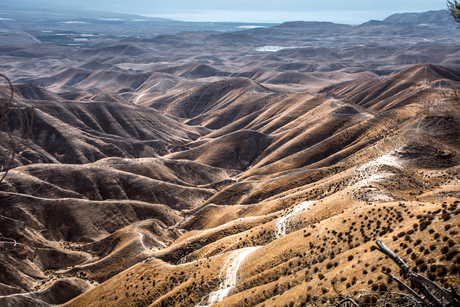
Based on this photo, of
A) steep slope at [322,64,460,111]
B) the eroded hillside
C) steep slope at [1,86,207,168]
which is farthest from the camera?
steep slope at [322,64,460,111]

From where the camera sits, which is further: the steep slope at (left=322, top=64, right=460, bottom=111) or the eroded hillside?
the steep slope at (left=322, top=64, right=460, bottom=111)

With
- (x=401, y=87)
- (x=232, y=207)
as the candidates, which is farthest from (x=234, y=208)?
(x=401, y=87)

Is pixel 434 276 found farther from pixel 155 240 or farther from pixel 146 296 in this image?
pixel 155 240

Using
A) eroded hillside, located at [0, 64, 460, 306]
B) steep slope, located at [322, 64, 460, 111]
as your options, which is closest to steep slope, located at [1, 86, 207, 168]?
eroded hillside, located at [0, 64, 460, 306]

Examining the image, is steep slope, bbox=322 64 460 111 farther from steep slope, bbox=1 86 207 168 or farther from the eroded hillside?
steep slope, bbox=1 86 207 168

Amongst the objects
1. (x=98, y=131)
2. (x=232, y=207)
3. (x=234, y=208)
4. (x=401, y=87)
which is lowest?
(x=232, y=207)

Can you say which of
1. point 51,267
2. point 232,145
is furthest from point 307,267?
point 232,145

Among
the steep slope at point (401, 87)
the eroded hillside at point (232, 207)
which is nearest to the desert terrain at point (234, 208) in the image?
the eroded hillside at point (232, 207)

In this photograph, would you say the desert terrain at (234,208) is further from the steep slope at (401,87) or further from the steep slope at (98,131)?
the steep slope at (401,87)

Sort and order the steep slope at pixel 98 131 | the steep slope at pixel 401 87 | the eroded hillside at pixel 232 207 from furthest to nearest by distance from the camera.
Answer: the steep slope at pixel 401 87 → the steep slope at pixel 98 131 → the eroded hillside at pixel 232 207

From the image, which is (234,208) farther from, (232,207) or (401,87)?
(401,87)

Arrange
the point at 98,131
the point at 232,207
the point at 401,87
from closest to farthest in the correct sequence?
the point at 232,207
the point at 98,131
the point at 401,87
